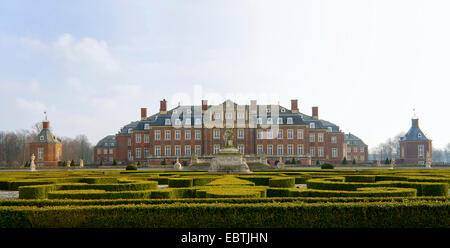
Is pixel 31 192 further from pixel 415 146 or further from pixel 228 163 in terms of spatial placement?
pixel 415 146

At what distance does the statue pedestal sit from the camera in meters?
27.0

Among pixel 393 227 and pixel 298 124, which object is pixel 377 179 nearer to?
pixel 393 227

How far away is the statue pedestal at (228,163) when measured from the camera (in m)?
27.0

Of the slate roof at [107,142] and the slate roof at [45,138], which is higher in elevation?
the slate roof at [45,138]

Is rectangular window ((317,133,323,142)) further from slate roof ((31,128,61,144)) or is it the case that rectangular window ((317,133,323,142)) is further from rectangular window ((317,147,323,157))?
slate roof ((31,128,61,144))

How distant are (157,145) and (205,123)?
8.19 meters

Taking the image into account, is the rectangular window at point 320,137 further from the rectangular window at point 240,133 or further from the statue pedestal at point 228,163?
the statue pedestal at point 228,163

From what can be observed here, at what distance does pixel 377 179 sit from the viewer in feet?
61.2

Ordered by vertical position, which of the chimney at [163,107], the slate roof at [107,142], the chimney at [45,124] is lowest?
the slate roof at [107,142]

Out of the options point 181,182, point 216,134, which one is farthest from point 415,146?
point 181,182

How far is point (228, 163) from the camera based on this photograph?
89.1 feet

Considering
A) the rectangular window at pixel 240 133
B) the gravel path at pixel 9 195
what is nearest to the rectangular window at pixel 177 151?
the rectangular window at pixel 240 133

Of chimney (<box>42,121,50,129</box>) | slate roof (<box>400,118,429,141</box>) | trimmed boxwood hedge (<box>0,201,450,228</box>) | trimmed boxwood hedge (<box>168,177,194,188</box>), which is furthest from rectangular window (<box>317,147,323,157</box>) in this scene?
trimmed boxwood hedge (<box>0,201,450,228</box>)

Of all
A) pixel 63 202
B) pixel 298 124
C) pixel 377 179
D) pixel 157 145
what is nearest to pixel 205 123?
pixel 157 145
